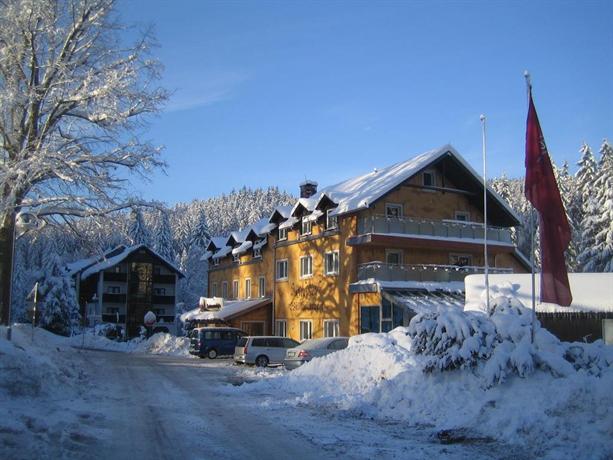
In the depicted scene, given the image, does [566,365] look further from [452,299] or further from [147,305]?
[147,305]

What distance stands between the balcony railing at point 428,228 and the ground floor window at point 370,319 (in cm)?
417

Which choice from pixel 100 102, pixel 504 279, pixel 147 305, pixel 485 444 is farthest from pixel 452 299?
pixel 147 305

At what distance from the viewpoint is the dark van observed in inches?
1435

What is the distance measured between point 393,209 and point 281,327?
12.4 m

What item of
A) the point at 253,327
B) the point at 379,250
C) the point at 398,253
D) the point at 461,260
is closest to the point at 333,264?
the point at 379,250

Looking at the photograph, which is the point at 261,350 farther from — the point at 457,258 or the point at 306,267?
the point at 457,258

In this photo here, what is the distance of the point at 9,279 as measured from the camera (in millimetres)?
20328

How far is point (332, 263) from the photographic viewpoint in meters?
36.6

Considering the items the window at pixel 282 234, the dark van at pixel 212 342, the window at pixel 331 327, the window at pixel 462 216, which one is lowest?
the dark van at pixel 212 342

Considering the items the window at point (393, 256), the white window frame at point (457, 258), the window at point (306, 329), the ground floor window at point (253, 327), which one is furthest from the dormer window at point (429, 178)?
the ground floor window at point (253, 327)

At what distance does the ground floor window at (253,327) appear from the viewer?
44.4m

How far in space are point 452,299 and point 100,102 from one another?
66.6 feet

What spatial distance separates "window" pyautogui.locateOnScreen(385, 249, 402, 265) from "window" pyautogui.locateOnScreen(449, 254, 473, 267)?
12.2 ft

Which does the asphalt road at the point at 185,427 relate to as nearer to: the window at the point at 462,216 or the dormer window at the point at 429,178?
the dormer window at the point at 429,178
